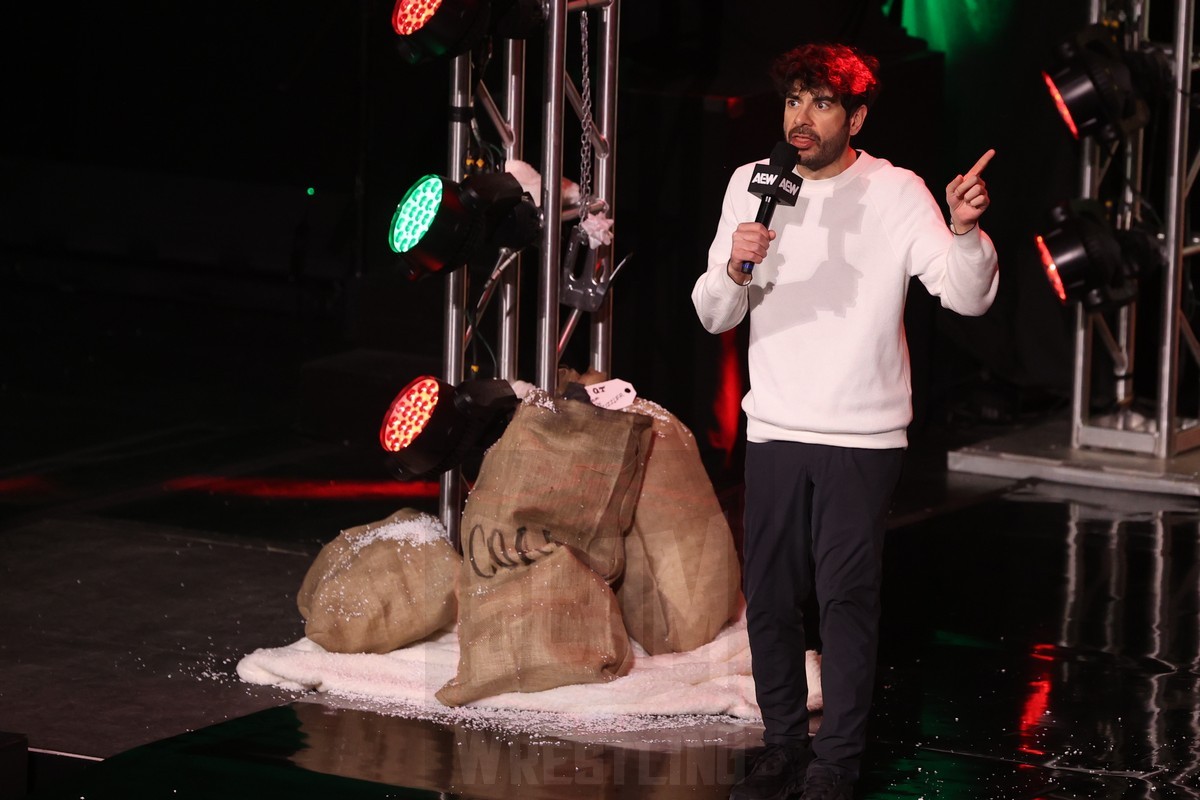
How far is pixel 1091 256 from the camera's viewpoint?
6387mm

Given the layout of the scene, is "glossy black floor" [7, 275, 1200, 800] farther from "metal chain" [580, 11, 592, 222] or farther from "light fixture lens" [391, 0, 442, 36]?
"light fixture lens" [391, 0, 442, 36]

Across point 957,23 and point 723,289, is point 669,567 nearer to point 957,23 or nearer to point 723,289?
point 723,289

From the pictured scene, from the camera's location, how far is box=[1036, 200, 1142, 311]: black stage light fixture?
6402 millimetres

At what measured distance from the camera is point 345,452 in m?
7.04

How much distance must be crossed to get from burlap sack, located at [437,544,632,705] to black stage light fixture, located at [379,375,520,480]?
363 mm

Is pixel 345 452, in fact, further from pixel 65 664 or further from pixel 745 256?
pixel 745 256

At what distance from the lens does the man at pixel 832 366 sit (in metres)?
3.49

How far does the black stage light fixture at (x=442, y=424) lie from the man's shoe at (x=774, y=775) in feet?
4.05

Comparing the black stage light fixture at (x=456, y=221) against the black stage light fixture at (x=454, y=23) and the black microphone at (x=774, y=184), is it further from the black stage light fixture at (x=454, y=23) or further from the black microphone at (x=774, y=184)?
the black microphone at (x=774, y=184)

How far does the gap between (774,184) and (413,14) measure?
1.38 metres

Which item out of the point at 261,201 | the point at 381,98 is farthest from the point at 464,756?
the point at 261,201

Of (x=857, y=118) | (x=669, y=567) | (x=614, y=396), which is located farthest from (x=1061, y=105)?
(x=857, y=118)

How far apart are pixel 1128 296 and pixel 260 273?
491 cm

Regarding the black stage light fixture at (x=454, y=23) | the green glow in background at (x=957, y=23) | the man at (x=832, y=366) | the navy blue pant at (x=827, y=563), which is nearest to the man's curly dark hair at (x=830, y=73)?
the man at (x=832, y=366)
